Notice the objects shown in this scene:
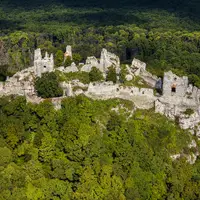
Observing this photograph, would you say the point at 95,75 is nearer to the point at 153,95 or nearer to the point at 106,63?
the point at 106,63

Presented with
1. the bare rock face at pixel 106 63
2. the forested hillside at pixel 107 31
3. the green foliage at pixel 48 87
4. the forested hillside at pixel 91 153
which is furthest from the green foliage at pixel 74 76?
the forested hillside at pixel 107 31

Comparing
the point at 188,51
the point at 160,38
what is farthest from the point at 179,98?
the point at 160,38

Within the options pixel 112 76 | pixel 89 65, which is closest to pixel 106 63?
pixel 89 65

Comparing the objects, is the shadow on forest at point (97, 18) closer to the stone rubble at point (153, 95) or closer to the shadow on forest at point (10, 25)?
the shadow on forest at point (10, 25)

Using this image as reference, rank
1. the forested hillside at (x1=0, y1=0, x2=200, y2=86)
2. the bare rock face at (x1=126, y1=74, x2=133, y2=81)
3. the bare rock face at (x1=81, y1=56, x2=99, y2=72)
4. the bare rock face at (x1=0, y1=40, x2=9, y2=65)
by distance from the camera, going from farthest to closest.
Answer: the bare rock face at (x1=0, y1=40, x2=9, y2=65) → the forested hillside at (x1=0, y1=0, x2=200, y2=86) → the bare rock face at (x1=81, y1=56, x2=99, y2=72) → the bare rock face at (x1=126, y1=74, x2=133, y2=81)

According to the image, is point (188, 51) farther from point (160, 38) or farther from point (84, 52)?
point (84, 52)

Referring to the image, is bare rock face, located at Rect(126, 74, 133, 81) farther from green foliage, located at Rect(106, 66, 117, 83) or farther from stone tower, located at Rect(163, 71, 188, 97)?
stone tower, located at Rect(163, 71, 188, 97)

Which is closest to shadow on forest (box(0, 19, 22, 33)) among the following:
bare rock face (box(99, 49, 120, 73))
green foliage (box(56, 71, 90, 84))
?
bare rock face (box(99, 49, 120, 73))
